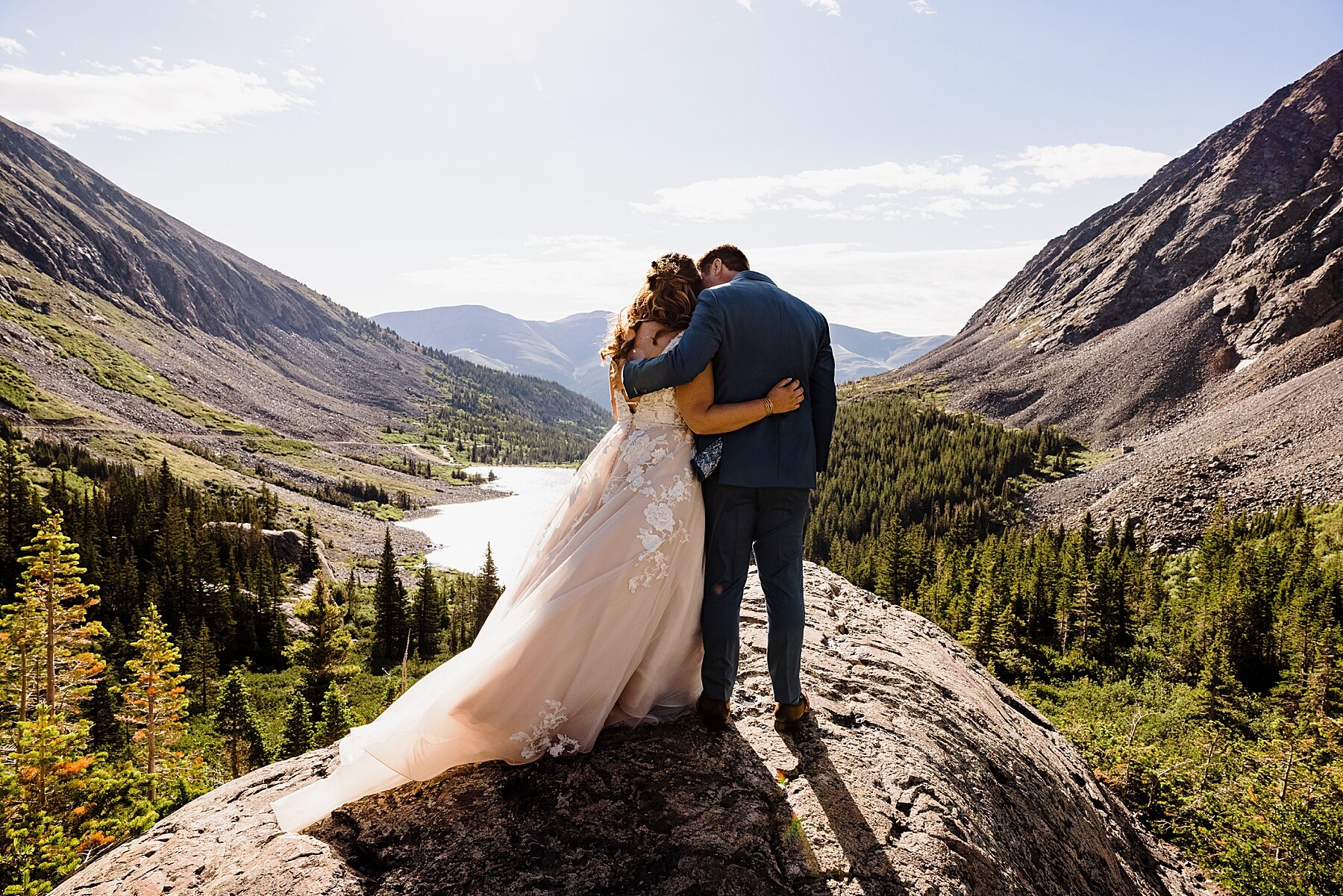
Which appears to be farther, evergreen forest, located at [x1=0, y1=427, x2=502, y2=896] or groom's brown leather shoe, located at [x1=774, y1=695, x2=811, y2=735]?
evergreen forest, located at [x1=0, y1=427, x2=502, y2=896]

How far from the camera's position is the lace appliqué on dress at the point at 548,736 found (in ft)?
14.8

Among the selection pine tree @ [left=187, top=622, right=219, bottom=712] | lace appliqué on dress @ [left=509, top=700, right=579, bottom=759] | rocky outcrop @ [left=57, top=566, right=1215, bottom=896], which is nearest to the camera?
rocky outcrop @ [left=57, top=566, right=1215, bottom=896]

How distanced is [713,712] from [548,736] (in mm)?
1372

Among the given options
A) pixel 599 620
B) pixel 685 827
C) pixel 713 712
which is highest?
pixel 599 620

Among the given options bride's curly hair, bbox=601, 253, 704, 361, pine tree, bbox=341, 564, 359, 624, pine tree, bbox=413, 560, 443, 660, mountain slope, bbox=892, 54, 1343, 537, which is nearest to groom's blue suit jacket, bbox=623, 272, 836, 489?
bride's curly hair, bbox=601, 253, 704, 361

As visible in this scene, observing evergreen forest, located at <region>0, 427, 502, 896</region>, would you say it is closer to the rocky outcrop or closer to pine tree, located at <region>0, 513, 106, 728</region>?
pine tree, located at <region>0, 513, 106, 728</region>

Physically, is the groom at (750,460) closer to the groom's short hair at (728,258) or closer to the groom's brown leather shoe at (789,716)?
the groom's short hair at (728,258)

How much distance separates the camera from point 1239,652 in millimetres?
31938

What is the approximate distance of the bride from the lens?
434cm

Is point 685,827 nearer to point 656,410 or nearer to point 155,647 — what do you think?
point 656,410

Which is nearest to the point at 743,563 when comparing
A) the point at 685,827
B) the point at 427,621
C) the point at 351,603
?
the point at 685,827

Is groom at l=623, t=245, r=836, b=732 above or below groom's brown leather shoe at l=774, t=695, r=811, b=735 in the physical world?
above

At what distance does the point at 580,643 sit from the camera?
454 centimetres

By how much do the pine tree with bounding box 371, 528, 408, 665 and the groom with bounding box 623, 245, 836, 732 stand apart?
2172 inches
